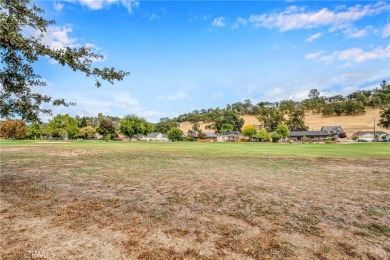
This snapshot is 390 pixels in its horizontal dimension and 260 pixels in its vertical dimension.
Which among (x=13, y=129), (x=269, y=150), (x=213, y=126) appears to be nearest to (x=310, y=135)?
(x=213, y=126)

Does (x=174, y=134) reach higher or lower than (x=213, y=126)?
lower

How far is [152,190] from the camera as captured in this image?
1025 centimetres

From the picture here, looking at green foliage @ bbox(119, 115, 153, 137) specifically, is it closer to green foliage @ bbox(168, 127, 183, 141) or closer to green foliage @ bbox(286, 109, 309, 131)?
green foliage @ bbox(168, 127, 183, 141)

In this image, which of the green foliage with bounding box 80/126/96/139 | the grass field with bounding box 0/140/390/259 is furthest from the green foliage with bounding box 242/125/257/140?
the grass field with bounding box 0/140/390/259

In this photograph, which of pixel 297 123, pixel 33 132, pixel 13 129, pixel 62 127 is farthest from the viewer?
pixel 297 123

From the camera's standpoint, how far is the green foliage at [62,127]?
372 feet

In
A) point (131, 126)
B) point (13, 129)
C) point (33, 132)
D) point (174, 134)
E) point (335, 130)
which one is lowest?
point (174, 134)

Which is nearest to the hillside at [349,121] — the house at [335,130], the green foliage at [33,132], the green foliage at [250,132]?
the house at [335,130]

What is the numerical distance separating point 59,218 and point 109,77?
14.1 ft

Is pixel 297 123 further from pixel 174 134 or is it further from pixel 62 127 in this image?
pixel 62 127

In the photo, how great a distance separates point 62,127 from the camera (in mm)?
117375

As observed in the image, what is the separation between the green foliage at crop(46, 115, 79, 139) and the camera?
114 meters

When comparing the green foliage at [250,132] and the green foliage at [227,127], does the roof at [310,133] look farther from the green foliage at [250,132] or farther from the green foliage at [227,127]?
the green foliage at [227,127]

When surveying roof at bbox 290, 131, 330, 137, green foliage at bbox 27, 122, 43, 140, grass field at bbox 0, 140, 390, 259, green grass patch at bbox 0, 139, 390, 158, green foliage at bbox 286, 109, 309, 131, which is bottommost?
green grass patch at bbox 0, 139, 390, 158
